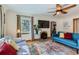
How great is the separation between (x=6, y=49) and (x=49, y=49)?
70 cm

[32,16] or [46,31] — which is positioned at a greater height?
[32,16]

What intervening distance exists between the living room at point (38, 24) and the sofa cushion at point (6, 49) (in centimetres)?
12

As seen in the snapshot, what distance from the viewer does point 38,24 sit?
6.23 feet

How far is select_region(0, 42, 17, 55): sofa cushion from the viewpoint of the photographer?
1.66 m

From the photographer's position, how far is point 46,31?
1.90 m

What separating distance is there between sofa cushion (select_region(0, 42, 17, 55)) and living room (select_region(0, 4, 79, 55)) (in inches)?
4.7

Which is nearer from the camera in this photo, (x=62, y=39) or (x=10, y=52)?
(x=10, y=52)

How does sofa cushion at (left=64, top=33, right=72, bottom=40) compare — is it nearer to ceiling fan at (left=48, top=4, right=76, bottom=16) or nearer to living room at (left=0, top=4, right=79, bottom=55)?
living room at (left=0, top=4, right=79, bottom=55)

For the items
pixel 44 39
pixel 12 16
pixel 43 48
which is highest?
pixel 12 16

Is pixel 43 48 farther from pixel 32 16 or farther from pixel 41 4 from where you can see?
pixel 41 4

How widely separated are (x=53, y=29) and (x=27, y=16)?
51cm

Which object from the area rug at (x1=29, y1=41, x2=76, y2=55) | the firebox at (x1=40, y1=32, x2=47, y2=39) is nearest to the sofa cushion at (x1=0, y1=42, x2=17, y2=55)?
the area rug at (x1=29, y1=41, x2=76, y2=55)

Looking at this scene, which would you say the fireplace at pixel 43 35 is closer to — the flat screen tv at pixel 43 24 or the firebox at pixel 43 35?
the firebox at pixel 43 35
